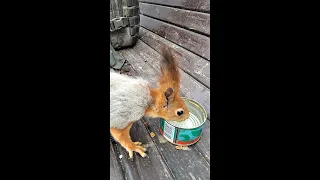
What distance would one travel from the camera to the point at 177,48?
6.07 feet

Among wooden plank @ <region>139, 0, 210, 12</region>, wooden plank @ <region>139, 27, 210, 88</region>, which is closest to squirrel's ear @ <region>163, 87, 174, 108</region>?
wooden plank @ <region>139, 27, 210, 88</region>

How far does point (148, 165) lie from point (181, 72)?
33.2 inches

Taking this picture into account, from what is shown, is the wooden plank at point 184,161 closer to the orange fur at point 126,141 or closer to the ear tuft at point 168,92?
the orange fur at point 126,141

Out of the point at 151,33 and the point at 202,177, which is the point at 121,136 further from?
the point at 151,33

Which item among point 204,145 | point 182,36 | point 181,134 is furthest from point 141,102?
point 182,36

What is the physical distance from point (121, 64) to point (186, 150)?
3.46 feet

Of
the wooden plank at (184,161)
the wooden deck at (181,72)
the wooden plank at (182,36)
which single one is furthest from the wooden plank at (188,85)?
the wooden plank at (184,161)

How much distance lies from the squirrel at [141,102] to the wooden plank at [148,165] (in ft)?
0.08

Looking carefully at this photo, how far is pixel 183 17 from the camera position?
188 centimetres

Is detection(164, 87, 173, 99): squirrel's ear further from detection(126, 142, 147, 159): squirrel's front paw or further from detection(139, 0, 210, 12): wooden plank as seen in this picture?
detection(139, 0, 210, 12): wooden plank

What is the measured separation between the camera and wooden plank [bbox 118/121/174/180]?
2.84 feet

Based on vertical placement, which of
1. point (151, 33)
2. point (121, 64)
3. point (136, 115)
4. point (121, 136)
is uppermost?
point (151, 33)
